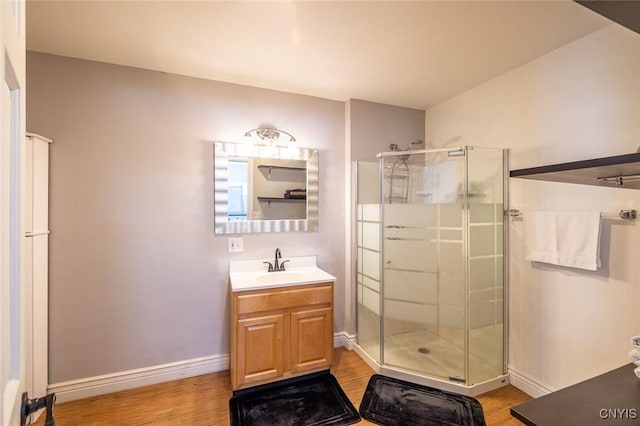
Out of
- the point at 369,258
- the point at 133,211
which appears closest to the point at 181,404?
the point at 133,211

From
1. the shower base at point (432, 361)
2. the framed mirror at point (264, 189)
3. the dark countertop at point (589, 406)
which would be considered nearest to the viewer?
the dark countertop at point (589, 406)

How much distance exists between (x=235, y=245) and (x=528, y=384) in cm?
259

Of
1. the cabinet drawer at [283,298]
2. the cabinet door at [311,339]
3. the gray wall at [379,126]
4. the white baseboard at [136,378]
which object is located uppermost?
the gray wall at [379,126]

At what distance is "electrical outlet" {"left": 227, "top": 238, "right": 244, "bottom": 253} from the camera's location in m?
2.51

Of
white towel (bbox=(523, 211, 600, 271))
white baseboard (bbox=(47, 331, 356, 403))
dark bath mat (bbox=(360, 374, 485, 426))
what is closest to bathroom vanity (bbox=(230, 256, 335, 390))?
white baseboard (bbox=(47, 331, 356, 403))

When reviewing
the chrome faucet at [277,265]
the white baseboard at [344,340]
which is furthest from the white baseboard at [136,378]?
the white baseboard at [344,340]

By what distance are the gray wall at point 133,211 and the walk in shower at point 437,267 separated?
1085 mm

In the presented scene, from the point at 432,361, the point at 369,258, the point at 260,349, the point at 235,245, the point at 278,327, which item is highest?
the point at 235,245

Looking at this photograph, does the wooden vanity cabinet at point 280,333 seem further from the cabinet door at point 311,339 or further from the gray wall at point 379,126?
the gray wall at point 379,126

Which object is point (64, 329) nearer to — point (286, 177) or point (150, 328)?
point (150, 328)

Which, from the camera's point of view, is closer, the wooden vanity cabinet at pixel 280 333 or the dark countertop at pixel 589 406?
the dark countertop at pixel 589 406

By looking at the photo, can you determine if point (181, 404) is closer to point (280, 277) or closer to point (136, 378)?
point (136, 378)

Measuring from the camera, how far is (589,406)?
0.80 metres

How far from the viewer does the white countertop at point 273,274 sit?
7.22 feet
